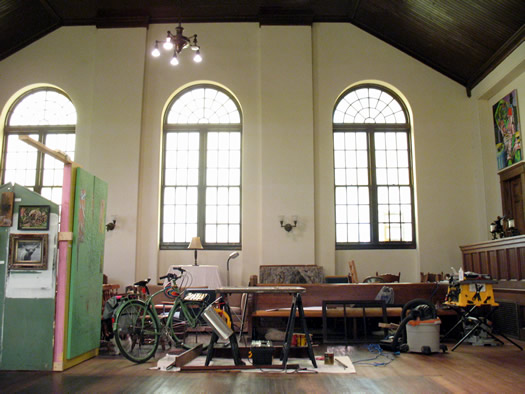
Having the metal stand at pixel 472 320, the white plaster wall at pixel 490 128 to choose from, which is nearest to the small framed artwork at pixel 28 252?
the metal stand at pixel 472 320

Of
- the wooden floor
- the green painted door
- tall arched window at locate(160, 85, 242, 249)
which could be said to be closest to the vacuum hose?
the wooden floor

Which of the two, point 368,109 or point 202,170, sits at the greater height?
point 368,109

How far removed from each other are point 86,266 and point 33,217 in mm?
815

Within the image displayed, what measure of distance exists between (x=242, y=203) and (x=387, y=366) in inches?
224

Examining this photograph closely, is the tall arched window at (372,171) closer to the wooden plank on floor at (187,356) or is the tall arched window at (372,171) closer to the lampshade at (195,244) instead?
the lampshade at (195,244)

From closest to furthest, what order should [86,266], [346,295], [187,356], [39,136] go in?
[187,356]
[86,266]
[346,295]
[39,136]

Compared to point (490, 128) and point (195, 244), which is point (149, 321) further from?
point (490, 128)

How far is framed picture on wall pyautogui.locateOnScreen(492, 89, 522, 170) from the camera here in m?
9.21

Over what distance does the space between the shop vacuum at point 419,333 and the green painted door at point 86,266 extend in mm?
3630

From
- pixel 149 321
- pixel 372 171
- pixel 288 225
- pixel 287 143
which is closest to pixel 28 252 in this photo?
pixel 149 321

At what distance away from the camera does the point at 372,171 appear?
10.9 m

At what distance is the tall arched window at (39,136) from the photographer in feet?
36.0

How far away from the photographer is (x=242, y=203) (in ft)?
34.5

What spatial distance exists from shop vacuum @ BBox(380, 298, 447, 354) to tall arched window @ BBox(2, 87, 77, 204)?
781 centimetres
